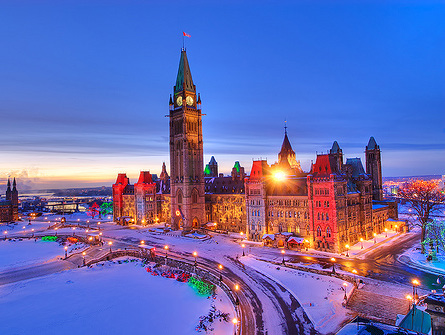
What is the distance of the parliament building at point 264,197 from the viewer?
6019cm

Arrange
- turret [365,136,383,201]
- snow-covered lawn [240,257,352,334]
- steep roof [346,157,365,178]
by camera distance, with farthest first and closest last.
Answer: turret [365,136,383,201]
steep roof [346,157,365,178]
snow-covered lawn [240,257,352,334]

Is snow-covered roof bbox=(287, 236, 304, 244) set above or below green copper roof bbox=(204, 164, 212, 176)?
below

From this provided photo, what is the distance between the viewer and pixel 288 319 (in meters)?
32.0

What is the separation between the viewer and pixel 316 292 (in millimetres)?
38500

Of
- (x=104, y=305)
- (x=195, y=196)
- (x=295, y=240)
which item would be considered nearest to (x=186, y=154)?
(x=195, y=196)

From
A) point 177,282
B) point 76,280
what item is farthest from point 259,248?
point 76,280

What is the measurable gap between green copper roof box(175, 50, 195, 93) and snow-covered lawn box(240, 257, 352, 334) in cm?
5979

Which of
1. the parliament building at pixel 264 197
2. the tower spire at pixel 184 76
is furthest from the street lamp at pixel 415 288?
the tower spire at pixel 184 76

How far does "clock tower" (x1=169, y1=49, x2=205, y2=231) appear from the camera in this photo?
88.1 m

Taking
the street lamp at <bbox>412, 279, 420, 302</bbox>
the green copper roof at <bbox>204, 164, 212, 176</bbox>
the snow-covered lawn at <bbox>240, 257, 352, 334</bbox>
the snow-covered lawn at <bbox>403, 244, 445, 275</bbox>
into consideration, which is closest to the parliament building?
the snow-covered lawn at <bbox>403, 244, 445, 275</bbox>

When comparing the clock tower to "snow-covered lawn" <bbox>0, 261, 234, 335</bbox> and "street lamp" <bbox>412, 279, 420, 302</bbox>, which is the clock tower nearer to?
"snow-covered lawn" <bbox>0, 261, 234, 335</bbox>

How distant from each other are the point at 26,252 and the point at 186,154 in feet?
160

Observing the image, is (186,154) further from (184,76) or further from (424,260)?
(424,260)

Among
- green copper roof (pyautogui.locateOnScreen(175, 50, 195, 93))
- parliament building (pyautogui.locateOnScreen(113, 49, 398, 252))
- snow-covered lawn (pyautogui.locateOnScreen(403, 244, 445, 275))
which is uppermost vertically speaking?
green copper roof (pyautogui.locateOnScreen(175, 50, 195, 93))
